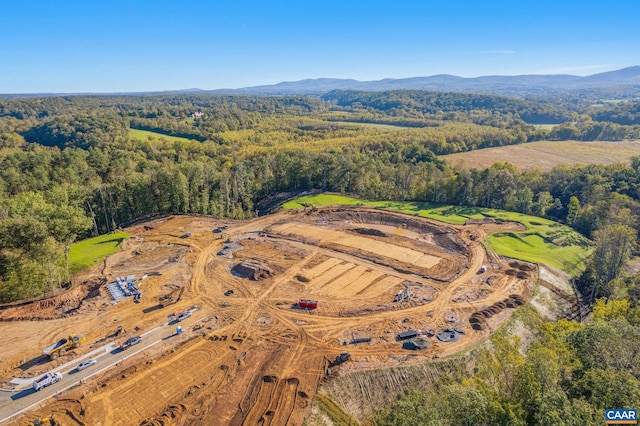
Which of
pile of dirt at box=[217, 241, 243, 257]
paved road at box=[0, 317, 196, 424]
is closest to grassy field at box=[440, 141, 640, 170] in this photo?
pile of dirt at box=[217, 241, 243, 257]

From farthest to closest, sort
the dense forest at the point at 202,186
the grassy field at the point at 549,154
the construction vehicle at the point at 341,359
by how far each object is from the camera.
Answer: the grassy field at the point at 549,154 < the dense forest at the point at 202,186 < the construction vehicle at the point at 341,359

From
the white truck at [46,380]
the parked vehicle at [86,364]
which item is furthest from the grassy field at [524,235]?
the white truck at [46,380]

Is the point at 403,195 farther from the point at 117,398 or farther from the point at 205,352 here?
the point at 117,398

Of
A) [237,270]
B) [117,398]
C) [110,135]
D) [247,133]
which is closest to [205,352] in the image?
[117,398]

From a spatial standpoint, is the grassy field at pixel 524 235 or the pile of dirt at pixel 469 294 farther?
the grassy field at pixel 524 235

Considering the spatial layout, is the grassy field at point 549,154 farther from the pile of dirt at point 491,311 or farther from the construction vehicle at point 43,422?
the construction vehicle at point 43,422

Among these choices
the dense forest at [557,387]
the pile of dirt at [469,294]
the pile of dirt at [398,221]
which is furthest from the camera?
the pile of dirt at [398,221]

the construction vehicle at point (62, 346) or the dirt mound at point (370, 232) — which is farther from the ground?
the construction vehicle at point (62, 346)
